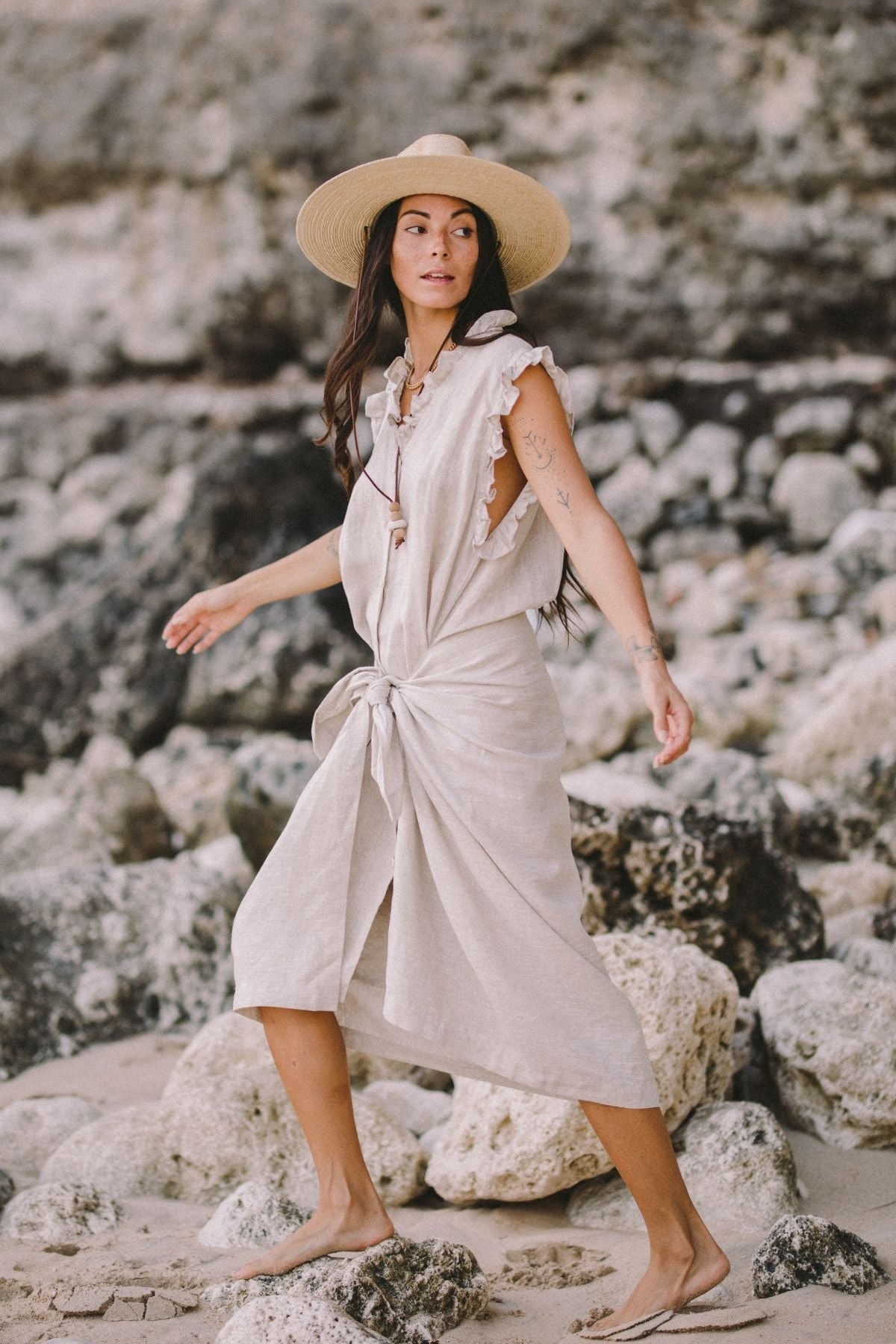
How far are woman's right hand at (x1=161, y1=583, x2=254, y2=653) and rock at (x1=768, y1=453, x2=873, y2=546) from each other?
667 centimetres

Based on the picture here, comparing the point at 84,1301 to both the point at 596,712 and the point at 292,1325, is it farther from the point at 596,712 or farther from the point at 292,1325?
the point at 596,712

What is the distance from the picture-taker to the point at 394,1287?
8.07ft

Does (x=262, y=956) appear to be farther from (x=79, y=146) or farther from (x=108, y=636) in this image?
(x=79, y=146)

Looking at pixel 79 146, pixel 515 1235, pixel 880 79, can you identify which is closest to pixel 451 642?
pixel 515 1235

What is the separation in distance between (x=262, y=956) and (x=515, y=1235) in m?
1.00

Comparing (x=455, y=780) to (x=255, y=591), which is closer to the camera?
(x=455, y=780)

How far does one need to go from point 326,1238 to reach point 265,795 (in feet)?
8.53

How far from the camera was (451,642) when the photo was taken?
2.64m

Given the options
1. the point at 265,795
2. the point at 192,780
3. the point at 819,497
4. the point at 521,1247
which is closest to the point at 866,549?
the point at 819,497

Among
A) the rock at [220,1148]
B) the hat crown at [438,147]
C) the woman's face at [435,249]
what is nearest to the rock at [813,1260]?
the rock at [220,1148]

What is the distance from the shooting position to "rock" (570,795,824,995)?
3.93 meters

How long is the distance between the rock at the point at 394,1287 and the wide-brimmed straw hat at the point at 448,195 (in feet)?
6.18

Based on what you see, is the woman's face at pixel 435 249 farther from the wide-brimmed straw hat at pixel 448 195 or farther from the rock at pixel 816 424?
the rock at pixel 816 424

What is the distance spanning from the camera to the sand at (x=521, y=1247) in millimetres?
2363
